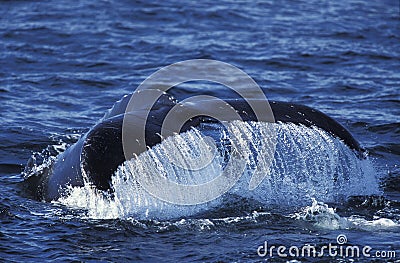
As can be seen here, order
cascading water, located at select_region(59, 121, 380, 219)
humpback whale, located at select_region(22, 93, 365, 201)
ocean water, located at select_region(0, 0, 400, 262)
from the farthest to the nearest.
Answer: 1. cascading water, located at select_region(59, 121, 380, 219)
2. ocean water, located at select_region(0, 0, 400, 262)
3. humpback whale, located at select_region(22, 93, 365, 201)

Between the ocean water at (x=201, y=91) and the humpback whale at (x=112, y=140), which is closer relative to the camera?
the humpback whale at (x=112, y=140)

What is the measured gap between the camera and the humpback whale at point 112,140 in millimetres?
6922

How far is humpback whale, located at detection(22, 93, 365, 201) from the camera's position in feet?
22.7

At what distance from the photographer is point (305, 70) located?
14.4 m

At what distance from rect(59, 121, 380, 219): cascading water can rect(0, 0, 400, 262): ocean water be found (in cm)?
2

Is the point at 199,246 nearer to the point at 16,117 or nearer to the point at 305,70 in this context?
the point at 16,117

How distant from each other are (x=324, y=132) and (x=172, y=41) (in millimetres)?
8904

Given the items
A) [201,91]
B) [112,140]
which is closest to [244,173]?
[112,140]

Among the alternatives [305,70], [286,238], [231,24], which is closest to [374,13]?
[231,24]

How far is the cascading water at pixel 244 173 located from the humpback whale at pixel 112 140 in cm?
6

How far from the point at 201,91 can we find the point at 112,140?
21.1ft

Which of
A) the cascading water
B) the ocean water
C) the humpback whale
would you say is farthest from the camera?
the cascading water

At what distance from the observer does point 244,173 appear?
8.50 m

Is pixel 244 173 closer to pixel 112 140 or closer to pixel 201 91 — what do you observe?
pixel 112 140
